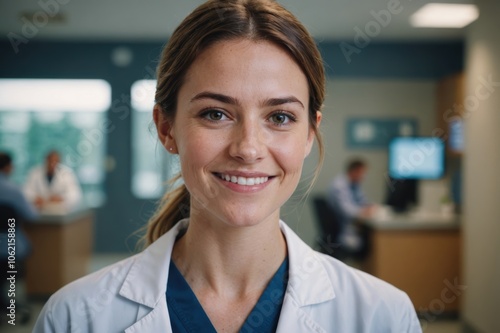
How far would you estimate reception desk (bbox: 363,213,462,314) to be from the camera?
3.16 metres

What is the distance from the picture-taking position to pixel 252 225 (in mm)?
771

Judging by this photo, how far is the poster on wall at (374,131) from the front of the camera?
515 centimetres

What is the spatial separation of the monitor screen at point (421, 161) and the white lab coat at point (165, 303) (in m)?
2.97

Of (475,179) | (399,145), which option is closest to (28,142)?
(399,145)

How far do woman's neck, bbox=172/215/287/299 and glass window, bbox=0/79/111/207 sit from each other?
437 centimetres

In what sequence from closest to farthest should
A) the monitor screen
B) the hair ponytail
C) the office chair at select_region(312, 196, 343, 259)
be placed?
the hair ponytail
the office chair at select_region(312, 196, 343, 259)
the monitor screen

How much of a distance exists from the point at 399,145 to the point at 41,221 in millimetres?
2625

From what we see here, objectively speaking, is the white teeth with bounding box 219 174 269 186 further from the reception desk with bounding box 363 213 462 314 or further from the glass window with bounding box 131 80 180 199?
the glass window with bounding box 131 80 180 199

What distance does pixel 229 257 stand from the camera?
84cm

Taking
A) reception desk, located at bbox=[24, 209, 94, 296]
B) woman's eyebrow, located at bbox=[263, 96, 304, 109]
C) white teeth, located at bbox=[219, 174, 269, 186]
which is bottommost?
reception desk, located at bbox=[24, 209, 94, 296]

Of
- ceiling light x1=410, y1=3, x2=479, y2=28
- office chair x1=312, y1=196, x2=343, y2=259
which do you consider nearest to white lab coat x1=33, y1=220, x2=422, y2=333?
office chair x1=312, y1=196, x2=343, y2=259

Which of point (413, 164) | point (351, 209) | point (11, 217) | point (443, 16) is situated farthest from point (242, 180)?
point (443, 16)

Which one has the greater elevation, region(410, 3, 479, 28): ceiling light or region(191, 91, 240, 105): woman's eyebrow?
region(410, 3, 479, 28): ceiling light

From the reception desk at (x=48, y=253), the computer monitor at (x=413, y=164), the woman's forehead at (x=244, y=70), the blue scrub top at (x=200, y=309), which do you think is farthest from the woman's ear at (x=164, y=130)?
the computer monitor at (x=413, y=164)
